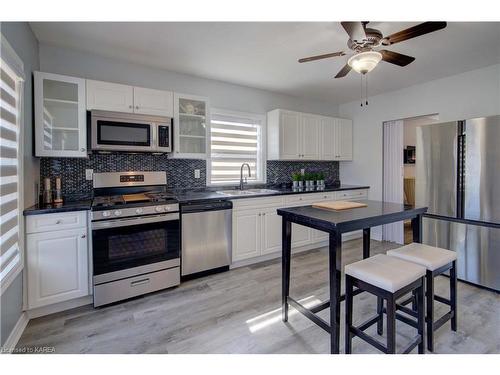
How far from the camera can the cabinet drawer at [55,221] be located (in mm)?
2061

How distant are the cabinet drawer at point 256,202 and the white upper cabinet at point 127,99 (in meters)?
1.31

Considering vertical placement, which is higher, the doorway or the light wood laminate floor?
the doorway

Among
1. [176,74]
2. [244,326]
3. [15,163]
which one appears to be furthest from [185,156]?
[244,326]

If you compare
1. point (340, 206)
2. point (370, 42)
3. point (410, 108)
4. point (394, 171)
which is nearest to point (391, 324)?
point (340, 206)

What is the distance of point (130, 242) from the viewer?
2.44 m

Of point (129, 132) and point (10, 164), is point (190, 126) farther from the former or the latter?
point (10, 164)

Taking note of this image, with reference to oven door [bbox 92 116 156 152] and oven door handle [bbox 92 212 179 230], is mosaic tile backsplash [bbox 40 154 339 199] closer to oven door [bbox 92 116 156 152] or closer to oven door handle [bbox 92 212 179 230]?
oven door [bbox 92 116 156 152]

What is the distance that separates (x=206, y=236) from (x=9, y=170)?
1.77m

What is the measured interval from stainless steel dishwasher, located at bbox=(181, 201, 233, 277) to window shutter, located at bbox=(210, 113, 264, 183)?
84 centimetres

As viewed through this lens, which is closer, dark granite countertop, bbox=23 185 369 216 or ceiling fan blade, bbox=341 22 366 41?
ceiling fan blade, bbox=341 22 366 41

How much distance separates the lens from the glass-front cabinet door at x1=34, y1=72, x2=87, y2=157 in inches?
92.4

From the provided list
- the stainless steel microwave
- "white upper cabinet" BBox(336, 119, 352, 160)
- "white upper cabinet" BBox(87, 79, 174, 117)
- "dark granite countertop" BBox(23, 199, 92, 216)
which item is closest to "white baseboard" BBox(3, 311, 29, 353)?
"dark granite countertop" BBox(23, 199, 92, 216)

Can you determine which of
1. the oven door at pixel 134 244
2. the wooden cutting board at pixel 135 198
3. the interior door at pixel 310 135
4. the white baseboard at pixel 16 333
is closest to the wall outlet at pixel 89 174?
the wooden cutting board at pixel 135 198

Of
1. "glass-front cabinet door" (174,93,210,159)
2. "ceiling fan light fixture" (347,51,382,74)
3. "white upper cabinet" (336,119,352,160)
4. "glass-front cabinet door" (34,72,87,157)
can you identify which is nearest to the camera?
"ceiling fan light fixture" (347,51,382,74)
